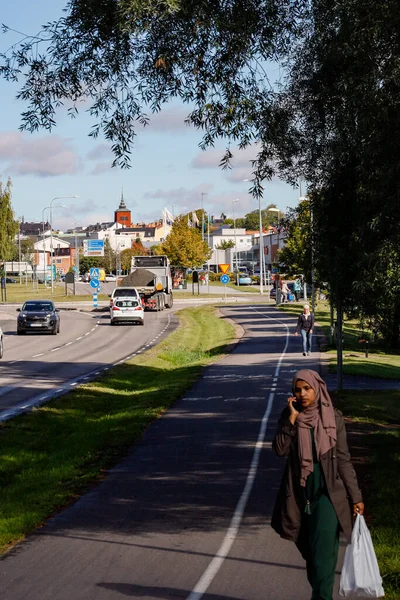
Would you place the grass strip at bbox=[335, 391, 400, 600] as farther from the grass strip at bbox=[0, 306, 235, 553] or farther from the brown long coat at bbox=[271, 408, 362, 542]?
the grass strip at bbox=[0, 306, 235, 553]

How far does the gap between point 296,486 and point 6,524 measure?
474 cm

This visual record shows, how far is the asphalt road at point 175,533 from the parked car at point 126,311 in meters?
38.6

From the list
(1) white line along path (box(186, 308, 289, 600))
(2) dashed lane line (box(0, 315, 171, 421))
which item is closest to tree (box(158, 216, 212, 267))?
(2) dashed lane line (box(0, 315, 171, 421))

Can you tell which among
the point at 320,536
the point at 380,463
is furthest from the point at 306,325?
the point at 320,536

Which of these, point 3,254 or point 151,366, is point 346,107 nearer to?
point 151,366

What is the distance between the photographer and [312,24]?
1413 cm

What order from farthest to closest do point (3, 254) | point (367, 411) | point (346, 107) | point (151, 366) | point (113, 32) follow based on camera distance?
point (3, 254) → point (151, 366) → point (367, 411) → point (346, 107) → point (113, 32)

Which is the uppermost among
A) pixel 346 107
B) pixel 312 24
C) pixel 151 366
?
pixel 312 24

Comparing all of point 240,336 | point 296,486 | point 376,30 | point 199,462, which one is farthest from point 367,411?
point 240,336

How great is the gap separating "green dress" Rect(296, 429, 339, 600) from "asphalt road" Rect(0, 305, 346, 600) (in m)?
1.06

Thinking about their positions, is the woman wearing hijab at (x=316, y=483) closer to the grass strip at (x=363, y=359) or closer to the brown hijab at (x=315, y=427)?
the brown hijab at (x=315, y=427)

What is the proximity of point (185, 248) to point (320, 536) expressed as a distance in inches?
3959

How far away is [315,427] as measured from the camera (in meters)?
6.57

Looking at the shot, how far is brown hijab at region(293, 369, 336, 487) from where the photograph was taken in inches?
257
